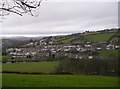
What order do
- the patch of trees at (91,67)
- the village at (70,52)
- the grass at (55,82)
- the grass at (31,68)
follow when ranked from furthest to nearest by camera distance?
the village at (70,52)
the grass at (31,68)
the patch of trees at (91,67)
the grass at (55,82)

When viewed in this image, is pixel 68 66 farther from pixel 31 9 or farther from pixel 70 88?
pixel 31 9

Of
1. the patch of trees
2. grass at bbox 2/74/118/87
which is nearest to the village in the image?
the patch of trees

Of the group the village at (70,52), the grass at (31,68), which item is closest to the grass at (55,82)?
the grass at (31,68)

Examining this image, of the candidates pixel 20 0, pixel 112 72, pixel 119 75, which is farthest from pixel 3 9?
pixel 112 72

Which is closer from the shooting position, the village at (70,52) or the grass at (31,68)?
the grass at (31,68)

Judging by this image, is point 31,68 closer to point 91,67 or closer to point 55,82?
point 91,67

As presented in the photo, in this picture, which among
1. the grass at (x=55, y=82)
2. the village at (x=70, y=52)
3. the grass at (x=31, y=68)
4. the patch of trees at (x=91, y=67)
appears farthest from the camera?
the village at (x=70, y=52)

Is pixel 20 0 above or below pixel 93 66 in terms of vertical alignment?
above

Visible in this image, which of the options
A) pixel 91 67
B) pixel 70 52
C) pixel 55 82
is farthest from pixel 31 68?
pixel 70 52

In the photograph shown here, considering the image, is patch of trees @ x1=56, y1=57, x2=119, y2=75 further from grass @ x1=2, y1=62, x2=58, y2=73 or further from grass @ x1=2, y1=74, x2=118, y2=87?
grass @ x1=2, y1=74, x2=118, y2=87

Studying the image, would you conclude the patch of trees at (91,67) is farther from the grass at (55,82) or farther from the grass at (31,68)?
the grass at (55,82)

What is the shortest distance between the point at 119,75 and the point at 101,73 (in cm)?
338

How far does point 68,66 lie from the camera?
19.0 meters

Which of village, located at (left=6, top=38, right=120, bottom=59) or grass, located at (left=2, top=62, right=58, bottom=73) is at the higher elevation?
village, located at (left=6, top=38, right=120, bottom=59)
